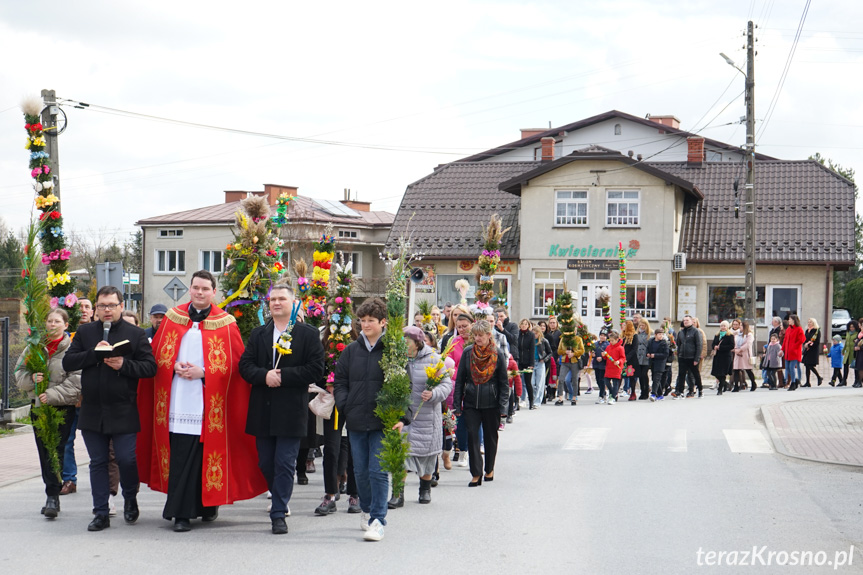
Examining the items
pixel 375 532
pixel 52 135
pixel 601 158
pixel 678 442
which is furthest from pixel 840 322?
pixel 375 532

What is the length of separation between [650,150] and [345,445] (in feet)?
130

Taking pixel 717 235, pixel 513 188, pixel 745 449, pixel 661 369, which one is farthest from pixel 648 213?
pixel 745 449

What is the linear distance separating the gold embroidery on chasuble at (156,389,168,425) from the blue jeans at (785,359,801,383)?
741 inches

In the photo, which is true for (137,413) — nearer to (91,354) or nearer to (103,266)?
(91,354)

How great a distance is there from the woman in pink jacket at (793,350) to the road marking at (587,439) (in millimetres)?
9661

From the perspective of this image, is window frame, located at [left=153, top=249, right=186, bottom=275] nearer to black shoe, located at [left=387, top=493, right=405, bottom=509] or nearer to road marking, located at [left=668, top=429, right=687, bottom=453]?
road marking, located at [left=668, top=429, right=687, bottom=453]

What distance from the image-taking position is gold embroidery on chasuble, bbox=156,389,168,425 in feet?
26.1

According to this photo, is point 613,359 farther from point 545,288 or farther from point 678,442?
point 545,288

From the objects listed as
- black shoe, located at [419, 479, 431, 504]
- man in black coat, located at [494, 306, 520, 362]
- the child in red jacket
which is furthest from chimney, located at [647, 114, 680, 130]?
black shoe, located at [419, 479, 431, 504]

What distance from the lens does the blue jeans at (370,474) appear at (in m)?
7.62

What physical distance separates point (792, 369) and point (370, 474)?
1814 cm

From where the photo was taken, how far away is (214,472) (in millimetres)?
7863

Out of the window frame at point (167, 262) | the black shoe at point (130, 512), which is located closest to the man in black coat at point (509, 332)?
the black shoe at point (130, 512)

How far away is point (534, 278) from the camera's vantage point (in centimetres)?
3684
